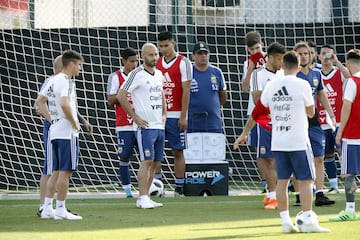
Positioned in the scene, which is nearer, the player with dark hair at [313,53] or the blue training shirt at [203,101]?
the player with dark hair at [313,53]

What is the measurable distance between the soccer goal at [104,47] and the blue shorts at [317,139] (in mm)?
3938

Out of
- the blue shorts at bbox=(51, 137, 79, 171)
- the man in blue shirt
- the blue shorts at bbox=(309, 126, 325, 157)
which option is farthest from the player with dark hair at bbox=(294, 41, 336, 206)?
the blue shorts at bbox=(51, 137, 79, 171)

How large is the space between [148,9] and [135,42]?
0.68m

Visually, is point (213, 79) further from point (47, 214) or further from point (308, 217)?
point (308, 217)

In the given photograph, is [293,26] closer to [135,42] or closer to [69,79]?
[135,42]

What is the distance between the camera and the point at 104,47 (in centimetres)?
1823

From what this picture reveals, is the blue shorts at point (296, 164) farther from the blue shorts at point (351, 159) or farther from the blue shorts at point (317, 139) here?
the blue shorts at point (317, 139)

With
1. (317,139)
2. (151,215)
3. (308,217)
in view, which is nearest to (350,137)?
(308,217)

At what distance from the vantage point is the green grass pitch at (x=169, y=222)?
9820 mm

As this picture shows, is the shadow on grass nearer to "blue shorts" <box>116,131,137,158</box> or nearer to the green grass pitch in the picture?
the green grass pitch

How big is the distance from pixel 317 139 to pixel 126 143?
3.14 m

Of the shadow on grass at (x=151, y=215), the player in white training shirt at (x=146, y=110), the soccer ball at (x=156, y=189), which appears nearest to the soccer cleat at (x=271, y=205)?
the shadow on grass at (x=151, y=215)

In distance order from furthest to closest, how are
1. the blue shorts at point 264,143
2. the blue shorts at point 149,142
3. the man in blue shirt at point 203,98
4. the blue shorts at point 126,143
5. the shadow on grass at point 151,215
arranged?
the man in blue shirt at point 203,98 < the blue shorts at point 126,143 < the blue shorts at point 149,142 < the blue shorts at point 264,143 < the shadow on grass at point 151,215

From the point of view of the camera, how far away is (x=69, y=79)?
11922mm
